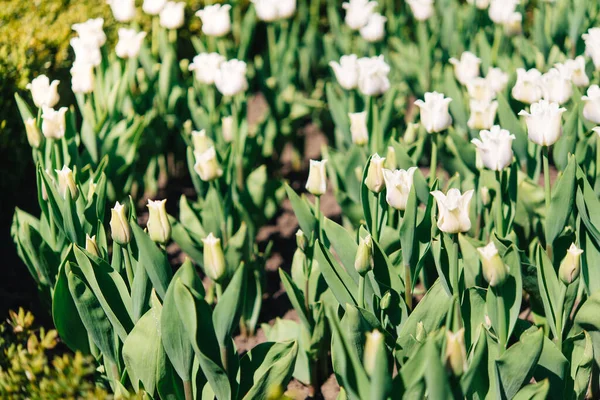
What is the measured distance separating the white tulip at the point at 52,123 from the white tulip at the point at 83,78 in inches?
14.3

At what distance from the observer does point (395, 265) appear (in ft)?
8.51

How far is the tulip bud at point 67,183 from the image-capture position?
2520 millimetres

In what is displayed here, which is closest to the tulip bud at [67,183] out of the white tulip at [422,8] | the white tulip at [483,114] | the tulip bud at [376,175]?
the tulip bud at [376,175]

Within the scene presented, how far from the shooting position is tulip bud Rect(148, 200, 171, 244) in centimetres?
228

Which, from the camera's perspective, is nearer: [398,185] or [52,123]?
[398,185]

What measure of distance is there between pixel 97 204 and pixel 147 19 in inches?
92.5


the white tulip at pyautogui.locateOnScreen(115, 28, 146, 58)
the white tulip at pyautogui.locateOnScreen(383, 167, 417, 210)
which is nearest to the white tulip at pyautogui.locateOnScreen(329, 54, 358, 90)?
the white tulip at pyautogui.locateOnScreen(115, 28, 146, 58)

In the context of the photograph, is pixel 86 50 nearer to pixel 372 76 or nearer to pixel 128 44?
pixel 128 44

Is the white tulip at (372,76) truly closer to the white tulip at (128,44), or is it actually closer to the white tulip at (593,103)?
the white tulip at (593,103)

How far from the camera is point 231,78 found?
135 inches

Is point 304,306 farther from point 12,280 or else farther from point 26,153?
point 26,153

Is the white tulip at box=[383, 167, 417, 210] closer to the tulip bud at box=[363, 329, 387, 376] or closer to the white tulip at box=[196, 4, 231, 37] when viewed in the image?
the tulip bud at box=[363, 329, 387, 376]

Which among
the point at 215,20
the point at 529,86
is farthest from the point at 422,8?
the point at 529,86

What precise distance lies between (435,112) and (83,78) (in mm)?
Result: 1538
